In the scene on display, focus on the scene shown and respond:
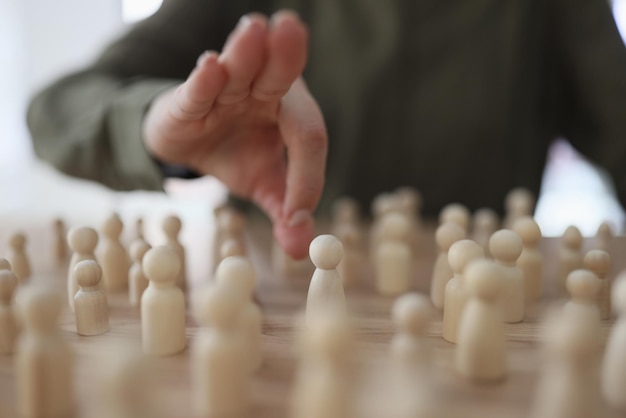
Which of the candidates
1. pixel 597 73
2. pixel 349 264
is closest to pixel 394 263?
pixel 349 264

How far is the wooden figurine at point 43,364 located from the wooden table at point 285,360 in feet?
0.04

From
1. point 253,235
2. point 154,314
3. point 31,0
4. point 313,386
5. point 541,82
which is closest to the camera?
point 313,386

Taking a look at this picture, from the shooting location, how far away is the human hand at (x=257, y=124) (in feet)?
1.31

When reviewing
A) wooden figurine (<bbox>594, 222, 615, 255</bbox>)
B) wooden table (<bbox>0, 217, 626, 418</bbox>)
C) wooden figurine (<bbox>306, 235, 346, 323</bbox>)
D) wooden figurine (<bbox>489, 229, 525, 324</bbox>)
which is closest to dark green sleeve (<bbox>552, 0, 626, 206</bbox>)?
wooden figurine (<bbox>594, 222, 615, 255</bbox>)

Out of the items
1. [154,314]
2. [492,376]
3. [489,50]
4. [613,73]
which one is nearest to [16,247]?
[154,314]

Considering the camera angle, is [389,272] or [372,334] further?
[389,272]

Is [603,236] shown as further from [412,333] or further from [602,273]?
[412,333]

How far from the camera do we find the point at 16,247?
58cm

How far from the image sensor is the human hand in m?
0.40

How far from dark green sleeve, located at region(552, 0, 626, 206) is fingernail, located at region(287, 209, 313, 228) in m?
0.75

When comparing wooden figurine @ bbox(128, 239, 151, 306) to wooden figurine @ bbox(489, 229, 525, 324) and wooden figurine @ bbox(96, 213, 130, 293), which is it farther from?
wooden figurine @ bbox(489, 229, 525, 324)

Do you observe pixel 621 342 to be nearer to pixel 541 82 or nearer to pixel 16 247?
pixel 16 247

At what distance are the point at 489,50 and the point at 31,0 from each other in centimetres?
159

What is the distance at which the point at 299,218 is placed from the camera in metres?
0.53
